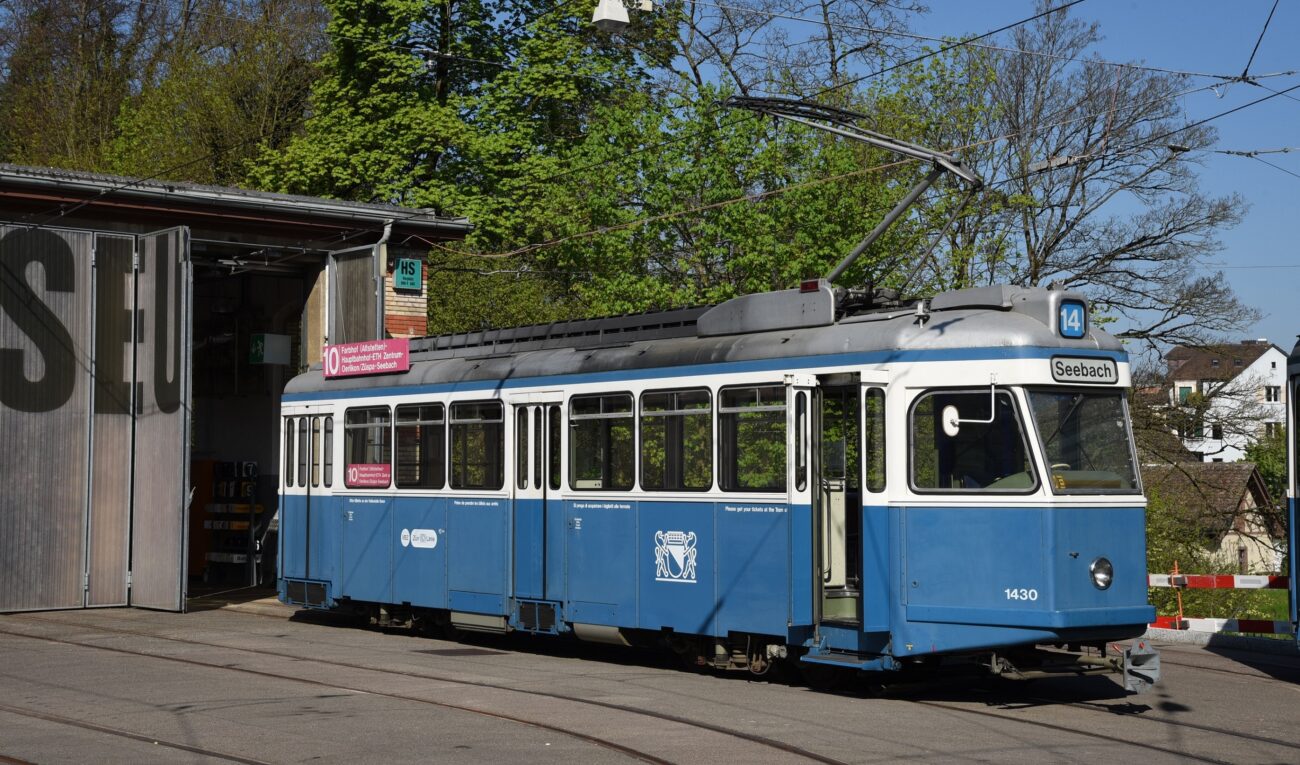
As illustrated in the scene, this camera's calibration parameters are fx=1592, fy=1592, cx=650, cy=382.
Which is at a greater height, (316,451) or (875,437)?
(316,451)

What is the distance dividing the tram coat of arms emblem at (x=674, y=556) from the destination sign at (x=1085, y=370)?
11.4 feet

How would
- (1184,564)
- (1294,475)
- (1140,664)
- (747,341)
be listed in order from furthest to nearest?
(1184,564), (1294,475), (747,341), (1140,664)

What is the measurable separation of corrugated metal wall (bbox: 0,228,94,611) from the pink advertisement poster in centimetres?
463

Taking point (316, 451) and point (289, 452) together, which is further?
point (289, 452)

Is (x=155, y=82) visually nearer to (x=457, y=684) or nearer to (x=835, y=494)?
(x=457, y=684)

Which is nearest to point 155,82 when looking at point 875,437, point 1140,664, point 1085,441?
point 875,437

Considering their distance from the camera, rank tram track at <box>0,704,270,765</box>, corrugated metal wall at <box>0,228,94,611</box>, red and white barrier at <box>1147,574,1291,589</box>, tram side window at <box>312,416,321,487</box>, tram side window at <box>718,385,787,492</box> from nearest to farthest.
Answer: tram track at <box>0,704,270,765</box>
tram side window at <box>718,385,787,492</box>
red and white barrier at <box>1147,574,1291,589</box>
tram side window at <box>312,416,321,487</box>
corrugated metal wall at <box>0,228,94,611</box>

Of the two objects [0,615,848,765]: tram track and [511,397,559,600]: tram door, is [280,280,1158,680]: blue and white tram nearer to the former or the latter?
[511,397,559,600]: tram door

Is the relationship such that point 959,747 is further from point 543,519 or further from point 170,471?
point 170,471

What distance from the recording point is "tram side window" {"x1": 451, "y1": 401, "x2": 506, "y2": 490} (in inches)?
622

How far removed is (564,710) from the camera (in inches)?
440

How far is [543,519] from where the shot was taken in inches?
597

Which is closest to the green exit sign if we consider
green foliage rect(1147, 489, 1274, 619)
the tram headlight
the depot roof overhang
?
the depot roof overhang

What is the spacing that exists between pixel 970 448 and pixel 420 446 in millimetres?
7172
